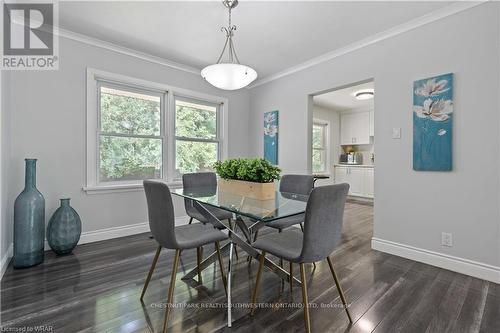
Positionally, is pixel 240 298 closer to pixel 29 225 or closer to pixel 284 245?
pixel 284 245

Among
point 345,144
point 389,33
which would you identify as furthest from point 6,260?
point 345,144

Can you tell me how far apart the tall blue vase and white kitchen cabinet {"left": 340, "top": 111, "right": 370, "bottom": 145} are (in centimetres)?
679

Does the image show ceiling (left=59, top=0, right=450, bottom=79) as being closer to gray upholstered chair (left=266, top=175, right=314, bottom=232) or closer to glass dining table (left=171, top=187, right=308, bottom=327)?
gray upholstered chair (left=266, top=175, right=314, bottom=232)

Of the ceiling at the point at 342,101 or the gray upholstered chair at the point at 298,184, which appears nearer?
the gray upholstered chair at the point at 298,184

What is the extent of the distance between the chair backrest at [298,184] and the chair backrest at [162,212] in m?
1.50

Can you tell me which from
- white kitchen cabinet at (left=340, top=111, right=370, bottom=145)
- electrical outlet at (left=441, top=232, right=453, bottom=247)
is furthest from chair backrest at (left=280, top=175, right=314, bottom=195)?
white kitchen cabinet at (left=340, top=111, right=370, bottom=145)

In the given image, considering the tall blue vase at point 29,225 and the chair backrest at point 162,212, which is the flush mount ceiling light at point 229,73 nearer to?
the chair backrest at point 162,212

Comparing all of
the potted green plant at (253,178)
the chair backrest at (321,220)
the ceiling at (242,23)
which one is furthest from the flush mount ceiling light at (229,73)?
the chair backrest at (321,220)

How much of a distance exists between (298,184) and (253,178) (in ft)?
2.62

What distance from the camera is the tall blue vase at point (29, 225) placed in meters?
2.27

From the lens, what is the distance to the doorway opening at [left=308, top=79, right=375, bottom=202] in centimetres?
632

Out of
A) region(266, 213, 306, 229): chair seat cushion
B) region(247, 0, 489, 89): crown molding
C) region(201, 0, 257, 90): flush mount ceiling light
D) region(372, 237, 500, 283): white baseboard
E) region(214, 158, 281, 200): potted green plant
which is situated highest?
region(247, 0, 489, 89): crown molding

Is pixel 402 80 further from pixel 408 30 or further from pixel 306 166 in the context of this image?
pixel 306 166

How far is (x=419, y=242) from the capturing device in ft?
8.40
